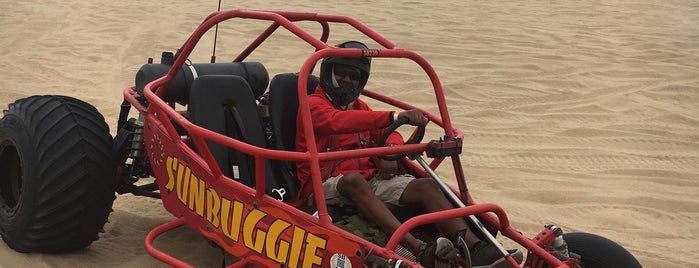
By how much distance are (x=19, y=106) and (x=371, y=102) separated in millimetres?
4957

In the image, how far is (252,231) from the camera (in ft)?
13.4

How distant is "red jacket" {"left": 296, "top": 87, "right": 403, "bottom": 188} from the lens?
442 centimetres

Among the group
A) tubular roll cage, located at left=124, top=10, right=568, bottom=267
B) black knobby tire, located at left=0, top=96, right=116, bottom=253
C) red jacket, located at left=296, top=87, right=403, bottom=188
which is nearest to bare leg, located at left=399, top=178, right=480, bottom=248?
tubular roll cage, located at left=124, top=10, right=568, bottom=267

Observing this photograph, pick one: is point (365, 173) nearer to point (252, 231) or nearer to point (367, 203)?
point (367, 203)

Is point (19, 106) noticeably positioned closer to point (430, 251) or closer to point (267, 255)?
point (267, 255)

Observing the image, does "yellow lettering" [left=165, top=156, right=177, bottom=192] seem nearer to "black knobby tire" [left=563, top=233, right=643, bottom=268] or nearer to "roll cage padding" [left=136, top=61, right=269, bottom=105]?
"roll cage padding" [left=136, top=61, right=269, bottom=105]

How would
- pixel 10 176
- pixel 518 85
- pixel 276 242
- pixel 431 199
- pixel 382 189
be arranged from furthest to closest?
pixel 518 85 → pixel 10 176 → pixel 382 189 → pixel 431 199 → pixel 276 242

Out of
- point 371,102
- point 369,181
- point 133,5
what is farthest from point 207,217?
point 133,5

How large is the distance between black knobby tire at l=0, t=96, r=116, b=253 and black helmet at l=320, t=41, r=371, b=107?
4.33 ft

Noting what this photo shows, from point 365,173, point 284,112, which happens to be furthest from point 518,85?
point 365,173

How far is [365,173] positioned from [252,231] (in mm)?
841

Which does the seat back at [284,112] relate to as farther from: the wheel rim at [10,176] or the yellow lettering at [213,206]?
the wheel rim at [10,176]

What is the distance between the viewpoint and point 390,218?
403cm

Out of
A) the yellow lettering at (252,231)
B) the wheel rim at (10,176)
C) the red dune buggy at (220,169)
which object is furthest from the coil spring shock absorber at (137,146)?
the yellow lettering at (252,231)
